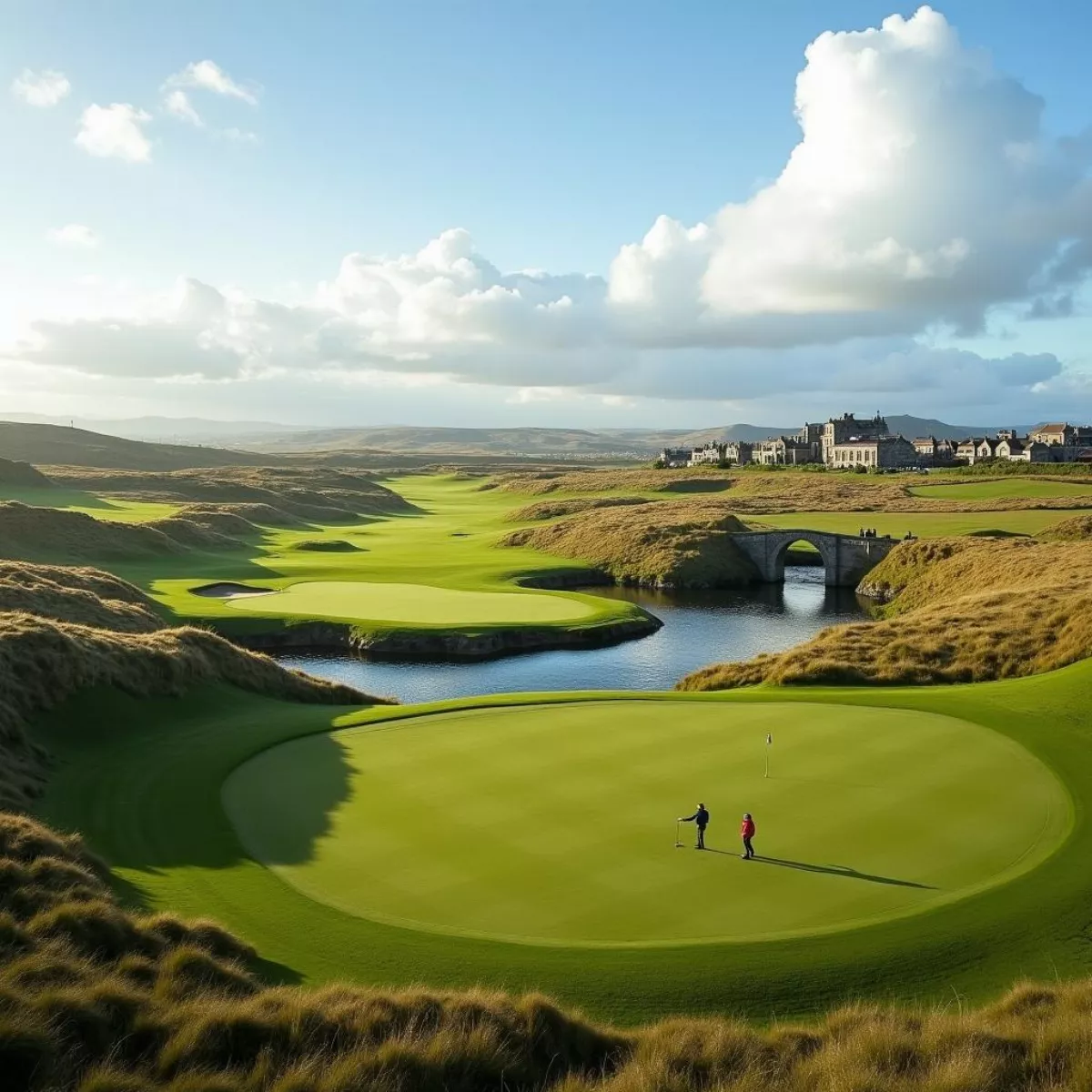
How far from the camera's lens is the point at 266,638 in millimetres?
49344

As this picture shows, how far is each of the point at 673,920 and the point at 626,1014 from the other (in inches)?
83.6

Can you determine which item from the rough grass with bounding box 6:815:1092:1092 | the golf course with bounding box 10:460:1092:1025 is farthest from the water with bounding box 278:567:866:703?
the rough grass with bounding box 6:815:1092:1092

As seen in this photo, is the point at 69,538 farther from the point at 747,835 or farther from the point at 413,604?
the point at 747,835

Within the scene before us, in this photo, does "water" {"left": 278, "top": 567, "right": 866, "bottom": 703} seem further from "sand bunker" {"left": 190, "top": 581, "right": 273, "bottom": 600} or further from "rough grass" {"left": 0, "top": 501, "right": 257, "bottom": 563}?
"rough grass" {"left": 0, "top": 501, "right": 257, "bottom": 563}

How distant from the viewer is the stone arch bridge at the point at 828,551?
70.6 m

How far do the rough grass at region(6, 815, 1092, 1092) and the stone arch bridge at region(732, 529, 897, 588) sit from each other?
6190 centimetres

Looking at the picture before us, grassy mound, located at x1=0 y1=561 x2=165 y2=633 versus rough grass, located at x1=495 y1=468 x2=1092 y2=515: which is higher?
rough grass, located at x1=495 y1=468 x2=1092 y2=515

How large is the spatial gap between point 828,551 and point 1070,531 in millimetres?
16170

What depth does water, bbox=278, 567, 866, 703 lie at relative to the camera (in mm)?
41750

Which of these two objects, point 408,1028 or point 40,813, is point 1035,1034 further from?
point 40,813

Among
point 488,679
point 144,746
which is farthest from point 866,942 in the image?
point 488,679

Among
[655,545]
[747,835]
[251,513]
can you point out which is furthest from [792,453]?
[747,835]

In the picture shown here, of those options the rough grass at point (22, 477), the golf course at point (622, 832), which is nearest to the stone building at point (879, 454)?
the rough grass at point (22, 477)

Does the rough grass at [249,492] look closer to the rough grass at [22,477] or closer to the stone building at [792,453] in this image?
the rough grass at [22,477]
